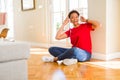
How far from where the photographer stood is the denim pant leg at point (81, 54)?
10.8ft

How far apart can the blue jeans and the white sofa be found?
1254 millimetres

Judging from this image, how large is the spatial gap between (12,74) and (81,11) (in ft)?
9.05

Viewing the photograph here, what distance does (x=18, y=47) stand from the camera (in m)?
1.96

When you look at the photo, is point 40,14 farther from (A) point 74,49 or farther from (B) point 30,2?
(A) point 74,49

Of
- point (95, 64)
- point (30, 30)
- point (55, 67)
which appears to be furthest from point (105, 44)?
point (30, 30)

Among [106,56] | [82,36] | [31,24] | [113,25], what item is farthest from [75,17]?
[31,24]

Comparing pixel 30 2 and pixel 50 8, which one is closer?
pixel 50 8

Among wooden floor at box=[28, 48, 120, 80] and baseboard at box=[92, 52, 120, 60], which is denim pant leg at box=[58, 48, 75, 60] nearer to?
wooden floor at box=[28, 48, 120, 80]

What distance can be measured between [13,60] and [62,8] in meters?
3.21

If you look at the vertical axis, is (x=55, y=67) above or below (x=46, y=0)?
below

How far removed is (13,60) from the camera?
1967mm

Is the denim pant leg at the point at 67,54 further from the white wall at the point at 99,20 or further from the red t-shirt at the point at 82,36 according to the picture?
the white wall at the point at 99,20

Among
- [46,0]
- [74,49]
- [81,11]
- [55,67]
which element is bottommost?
[55,67]

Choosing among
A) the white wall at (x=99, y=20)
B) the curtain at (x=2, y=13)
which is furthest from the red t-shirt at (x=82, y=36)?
the curtain at (x=2, y=13)
